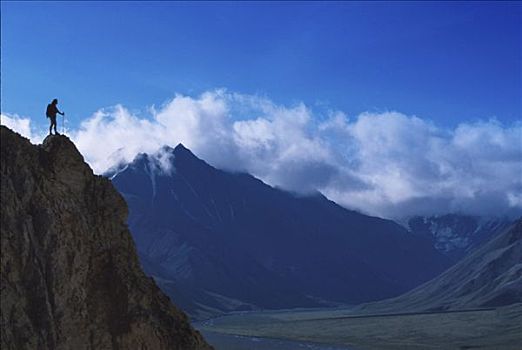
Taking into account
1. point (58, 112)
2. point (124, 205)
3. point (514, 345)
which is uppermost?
point (58, 112)

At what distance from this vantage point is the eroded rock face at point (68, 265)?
31.5m

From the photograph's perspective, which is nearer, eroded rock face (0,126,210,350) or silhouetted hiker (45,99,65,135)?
eroded rock face (0,126,210,350)

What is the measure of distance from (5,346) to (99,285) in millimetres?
7650

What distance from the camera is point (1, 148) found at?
3394 centimetres

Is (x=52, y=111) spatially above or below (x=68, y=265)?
above

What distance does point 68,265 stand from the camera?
34.1 metres

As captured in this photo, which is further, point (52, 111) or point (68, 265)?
point (52, 111)

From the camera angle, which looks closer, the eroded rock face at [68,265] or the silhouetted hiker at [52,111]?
the eroded rock face at [68,265]

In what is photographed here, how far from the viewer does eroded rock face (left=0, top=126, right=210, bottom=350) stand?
31453mm

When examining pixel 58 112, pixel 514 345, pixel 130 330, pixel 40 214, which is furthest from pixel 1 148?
pixel 514 345

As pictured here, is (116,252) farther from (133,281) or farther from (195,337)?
(195,337)

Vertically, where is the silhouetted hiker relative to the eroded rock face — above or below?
above

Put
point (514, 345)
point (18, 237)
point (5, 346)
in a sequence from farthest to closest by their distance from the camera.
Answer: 1. point (514, 345)
2. point (18, 237)
3. point (5, 346)

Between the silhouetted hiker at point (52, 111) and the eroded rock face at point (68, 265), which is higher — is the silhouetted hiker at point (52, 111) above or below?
above
